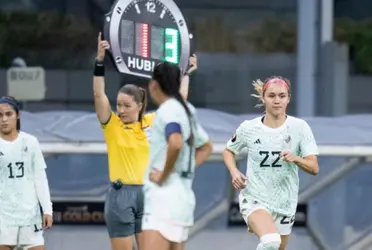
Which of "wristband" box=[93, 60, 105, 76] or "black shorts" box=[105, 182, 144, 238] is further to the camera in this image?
"black shorts" box=[105, 182, 144, 238]

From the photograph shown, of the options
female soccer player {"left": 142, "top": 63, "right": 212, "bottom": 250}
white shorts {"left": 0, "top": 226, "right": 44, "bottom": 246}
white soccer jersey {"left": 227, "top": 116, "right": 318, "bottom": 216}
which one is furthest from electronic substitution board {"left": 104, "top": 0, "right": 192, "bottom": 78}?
white shorts {"left": 0, "top": 226, "right": 44, "bottom": 246}

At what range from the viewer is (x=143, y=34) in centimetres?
801

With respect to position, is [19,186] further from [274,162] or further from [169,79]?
[169,79]

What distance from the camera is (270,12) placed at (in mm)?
A: 16031

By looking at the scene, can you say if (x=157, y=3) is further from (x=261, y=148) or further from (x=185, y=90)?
(x=261, y=148)

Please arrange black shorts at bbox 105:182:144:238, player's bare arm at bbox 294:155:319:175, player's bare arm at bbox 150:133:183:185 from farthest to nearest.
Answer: black shorts at bbox 105:182:144:238, player's bare arm at bbox 294:155:319:175, player's bare arm at bbox 150:133:183:185

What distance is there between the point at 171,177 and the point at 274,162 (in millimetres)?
1236

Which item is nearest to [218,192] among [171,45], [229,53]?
[171,45]

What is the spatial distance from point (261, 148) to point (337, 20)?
7836mm

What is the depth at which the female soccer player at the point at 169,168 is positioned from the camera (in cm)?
698

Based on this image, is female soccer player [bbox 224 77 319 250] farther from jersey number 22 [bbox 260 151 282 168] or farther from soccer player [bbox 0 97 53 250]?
soccer player [bbox 0 97 53 250]

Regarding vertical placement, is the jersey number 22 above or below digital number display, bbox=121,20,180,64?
below

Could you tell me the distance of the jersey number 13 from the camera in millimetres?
8516

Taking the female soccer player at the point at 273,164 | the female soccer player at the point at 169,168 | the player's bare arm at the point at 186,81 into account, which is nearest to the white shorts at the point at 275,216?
the female soccer player at the point at 273,164
